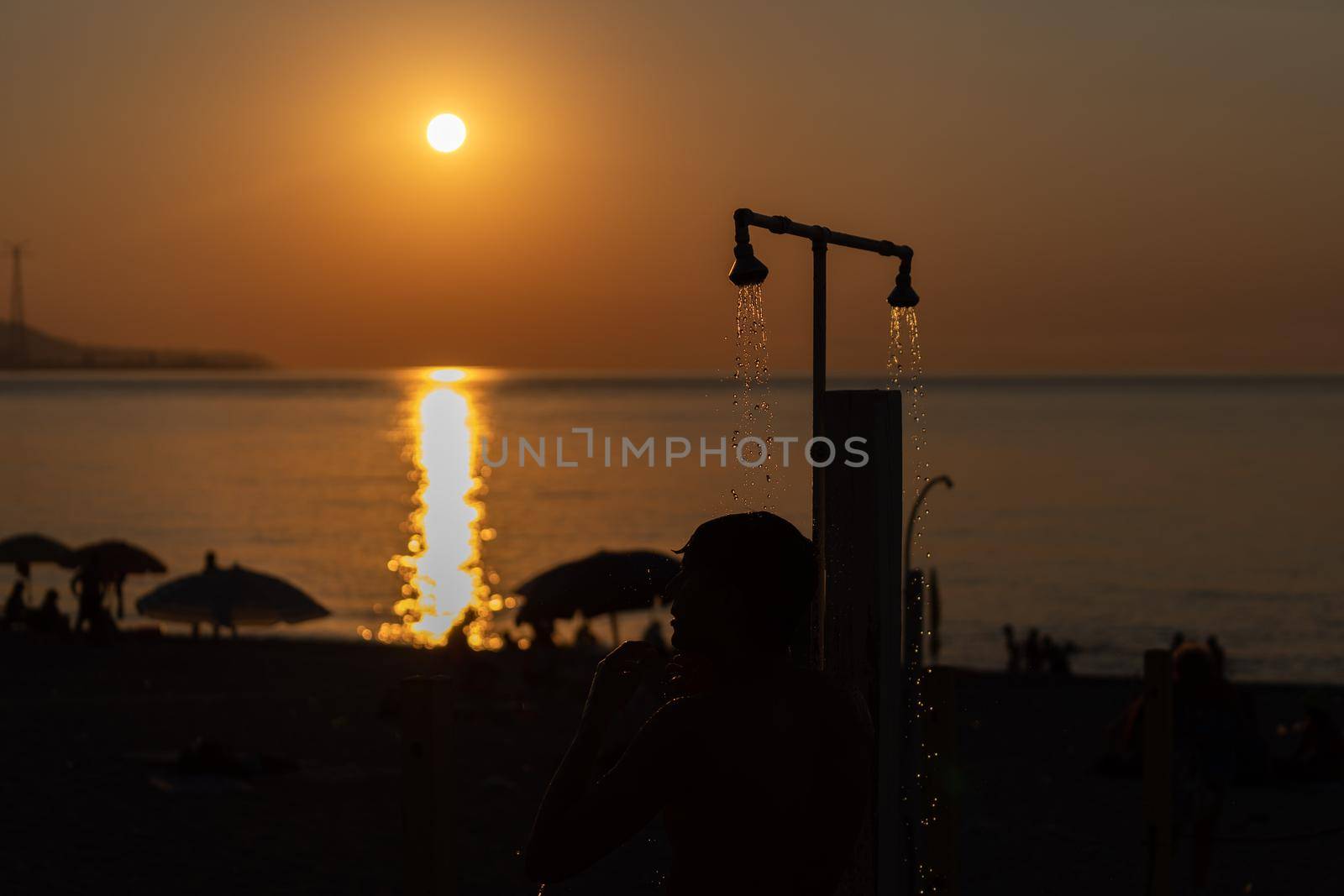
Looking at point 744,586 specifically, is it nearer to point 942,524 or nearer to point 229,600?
point 229,600

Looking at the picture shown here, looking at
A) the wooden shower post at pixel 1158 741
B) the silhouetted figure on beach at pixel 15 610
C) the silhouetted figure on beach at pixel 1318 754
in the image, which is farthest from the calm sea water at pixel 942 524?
the wooden shower post at pixel 1158 741

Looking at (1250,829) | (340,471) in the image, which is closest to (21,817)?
(1250,829)

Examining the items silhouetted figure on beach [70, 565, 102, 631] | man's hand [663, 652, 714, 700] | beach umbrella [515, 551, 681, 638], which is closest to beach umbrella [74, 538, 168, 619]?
silhouetted figure on beach [70, 565, 102, 631]

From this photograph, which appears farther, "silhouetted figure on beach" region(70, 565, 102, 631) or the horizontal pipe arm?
"silhouetted figure on beach" region(70, 565, 102, 631)

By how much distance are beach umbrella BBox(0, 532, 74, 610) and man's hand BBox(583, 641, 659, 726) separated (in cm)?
2976

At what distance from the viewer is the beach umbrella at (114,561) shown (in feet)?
93.3

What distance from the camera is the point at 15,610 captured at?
30.5 m

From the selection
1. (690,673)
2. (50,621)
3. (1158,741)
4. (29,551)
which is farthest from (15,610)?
(690,673)

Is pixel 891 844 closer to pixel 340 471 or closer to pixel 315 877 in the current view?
pixel 315 877

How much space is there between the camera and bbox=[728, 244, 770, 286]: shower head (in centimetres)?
579

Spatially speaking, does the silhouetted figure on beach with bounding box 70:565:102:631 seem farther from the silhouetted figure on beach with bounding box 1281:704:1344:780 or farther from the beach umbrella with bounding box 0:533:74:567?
the silhouetted figure on beach with bounding box 1281:704:1344:780

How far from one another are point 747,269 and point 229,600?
18706 millimetres

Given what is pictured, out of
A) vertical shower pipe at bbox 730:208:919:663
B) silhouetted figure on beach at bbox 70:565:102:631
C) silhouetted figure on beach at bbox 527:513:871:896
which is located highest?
vertical shower pipe at bbox 730:208:919:663

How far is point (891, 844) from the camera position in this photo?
213 inches
